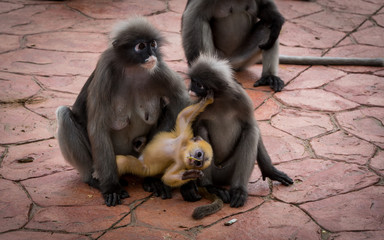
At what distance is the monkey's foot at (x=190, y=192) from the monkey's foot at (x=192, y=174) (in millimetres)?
227

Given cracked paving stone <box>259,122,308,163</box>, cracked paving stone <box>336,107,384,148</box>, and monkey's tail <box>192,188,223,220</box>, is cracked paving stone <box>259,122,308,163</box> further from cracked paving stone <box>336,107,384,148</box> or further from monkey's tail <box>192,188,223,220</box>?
monkey's tail <box>192,188,223,220</box>

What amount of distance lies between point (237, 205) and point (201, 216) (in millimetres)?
322

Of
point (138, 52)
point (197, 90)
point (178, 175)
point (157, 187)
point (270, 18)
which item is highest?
point (138, 52)

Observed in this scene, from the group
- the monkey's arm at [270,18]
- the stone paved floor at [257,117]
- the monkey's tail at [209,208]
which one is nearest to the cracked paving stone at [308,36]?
the stone paved floor at [257,117]

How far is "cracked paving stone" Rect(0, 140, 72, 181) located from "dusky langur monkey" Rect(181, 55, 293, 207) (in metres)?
1.24

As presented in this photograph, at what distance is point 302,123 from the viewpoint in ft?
18.9

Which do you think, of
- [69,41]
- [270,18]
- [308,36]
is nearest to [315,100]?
[270,18]

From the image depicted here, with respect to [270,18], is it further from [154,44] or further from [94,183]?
[94,183]

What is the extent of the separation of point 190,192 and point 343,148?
5.60 ft

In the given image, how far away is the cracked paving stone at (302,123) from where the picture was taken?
5.57 meters

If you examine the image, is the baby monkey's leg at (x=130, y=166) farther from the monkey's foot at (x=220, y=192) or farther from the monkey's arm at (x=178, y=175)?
the monkey's foot at (x=220, y=192)

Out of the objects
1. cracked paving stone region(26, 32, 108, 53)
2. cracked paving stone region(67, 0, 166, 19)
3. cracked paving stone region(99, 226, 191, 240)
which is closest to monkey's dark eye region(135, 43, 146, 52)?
cracked paving stone region(99, 226, 191, 240)

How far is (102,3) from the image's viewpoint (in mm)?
9234

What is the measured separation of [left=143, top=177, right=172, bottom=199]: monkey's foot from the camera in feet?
14.5
